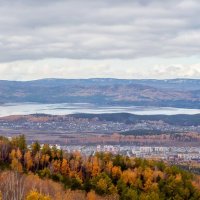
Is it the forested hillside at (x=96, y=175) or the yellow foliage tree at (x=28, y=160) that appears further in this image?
the yellow foliage tree at (x=28, y=160)

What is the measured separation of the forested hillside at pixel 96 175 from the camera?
7175 cm

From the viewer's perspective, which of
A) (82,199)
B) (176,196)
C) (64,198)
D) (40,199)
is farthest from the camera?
(176,196)

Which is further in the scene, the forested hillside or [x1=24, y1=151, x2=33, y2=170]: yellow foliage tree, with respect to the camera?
[x1=24, y1=151, x2=33, y2=170]: yellow foliage tree

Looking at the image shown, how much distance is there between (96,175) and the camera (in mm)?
Answer: 82500

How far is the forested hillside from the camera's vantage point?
71.8m

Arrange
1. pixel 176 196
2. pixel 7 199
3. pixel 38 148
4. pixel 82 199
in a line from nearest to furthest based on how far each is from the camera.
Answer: pixel 7 199 → pixel 82 199 → pixel 176 196 → pixel 38 148

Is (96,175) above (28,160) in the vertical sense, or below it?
below

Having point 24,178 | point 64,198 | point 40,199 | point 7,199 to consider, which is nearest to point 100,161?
point 24,178

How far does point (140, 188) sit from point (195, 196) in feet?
28.1

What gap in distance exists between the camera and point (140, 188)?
8144 centimetres

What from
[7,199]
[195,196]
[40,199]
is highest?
[40,199]

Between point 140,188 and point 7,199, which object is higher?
point 7,199

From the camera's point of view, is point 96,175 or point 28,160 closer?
point 96,175

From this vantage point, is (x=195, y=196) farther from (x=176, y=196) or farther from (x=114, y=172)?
(x=114, y=172)
